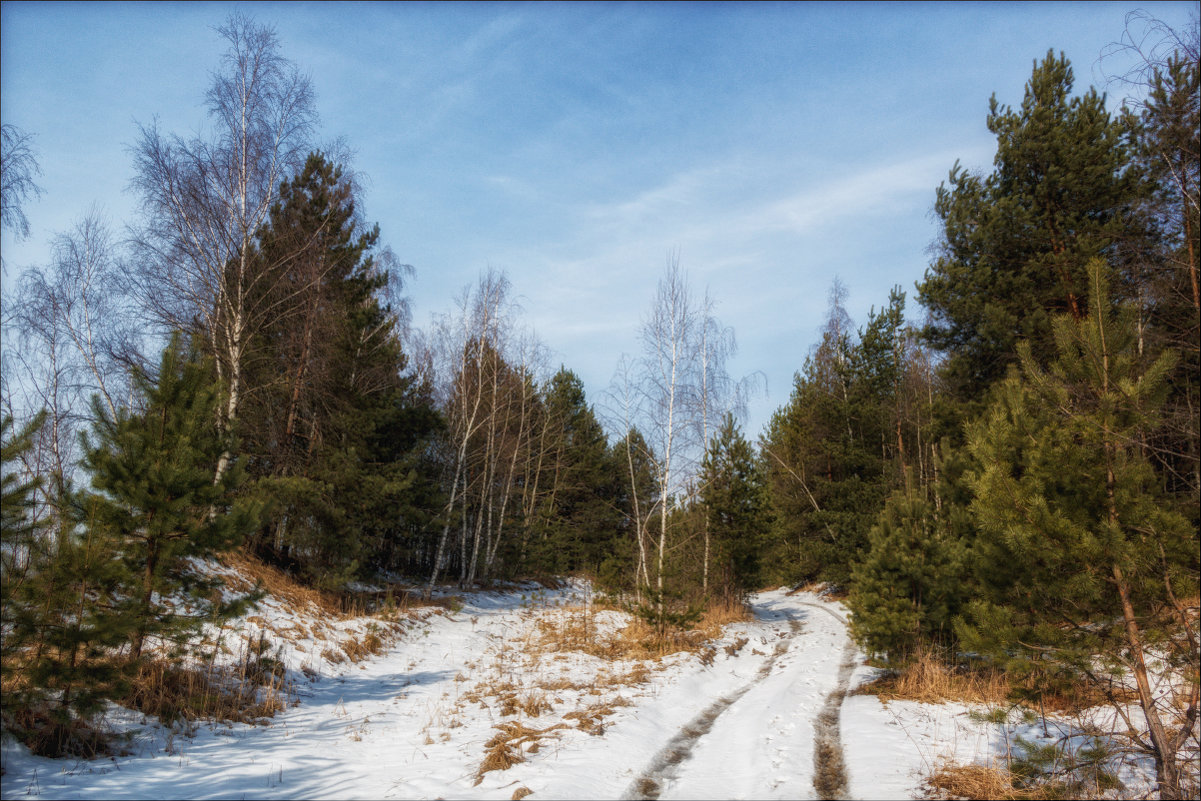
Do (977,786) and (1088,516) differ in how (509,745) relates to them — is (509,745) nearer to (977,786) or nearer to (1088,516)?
(977,786)

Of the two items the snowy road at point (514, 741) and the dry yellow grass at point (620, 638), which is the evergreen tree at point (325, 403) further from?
the dry yellow grass at point (620, 638)

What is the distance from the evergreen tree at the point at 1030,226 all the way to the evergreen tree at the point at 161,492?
573 inches

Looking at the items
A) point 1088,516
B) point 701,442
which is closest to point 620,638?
point 701,442

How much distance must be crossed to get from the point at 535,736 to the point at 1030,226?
551 inches

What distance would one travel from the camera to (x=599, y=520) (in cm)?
2891

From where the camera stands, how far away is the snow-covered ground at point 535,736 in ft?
16.4

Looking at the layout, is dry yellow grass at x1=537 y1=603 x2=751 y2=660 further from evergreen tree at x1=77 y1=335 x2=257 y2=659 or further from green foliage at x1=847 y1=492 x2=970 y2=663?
evergreen tree at x1=77 y1=335 x2=257 y2=659

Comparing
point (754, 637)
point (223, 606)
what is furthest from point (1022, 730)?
point (223, 606)

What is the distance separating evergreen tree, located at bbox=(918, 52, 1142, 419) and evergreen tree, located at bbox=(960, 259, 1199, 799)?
26.3ft

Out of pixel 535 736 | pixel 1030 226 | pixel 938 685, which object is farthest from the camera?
pixel 1030 226

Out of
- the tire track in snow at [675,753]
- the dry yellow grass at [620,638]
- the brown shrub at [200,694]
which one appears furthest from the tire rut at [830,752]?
the brown shrub at [200,694]

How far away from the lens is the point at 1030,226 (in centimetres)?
1288

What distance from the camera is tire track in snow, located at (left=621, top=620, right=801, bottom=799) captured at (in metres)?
5.14

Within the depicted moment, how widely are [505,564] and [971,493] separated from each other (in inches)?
695
